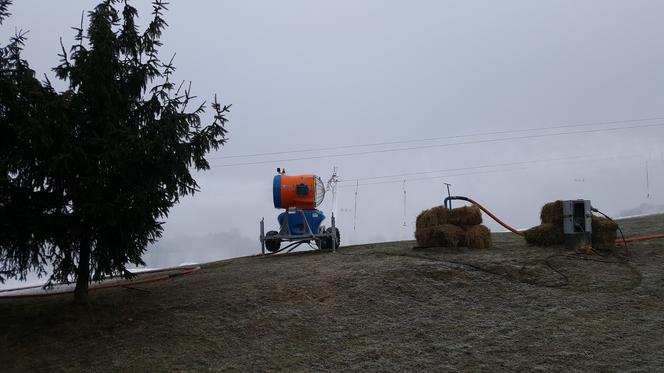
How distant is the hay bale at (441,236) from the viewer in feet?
38.6

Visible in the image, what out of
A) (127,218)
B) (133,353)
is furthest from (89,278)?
(133,353)

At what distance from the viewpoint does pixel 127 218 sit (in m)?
8.34

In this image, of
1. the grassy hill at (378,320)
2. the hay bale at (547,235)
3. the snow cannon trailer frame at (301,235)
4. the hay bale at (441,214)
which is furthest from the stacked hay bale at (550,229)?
the snow cannon trailer frame at (301,235)

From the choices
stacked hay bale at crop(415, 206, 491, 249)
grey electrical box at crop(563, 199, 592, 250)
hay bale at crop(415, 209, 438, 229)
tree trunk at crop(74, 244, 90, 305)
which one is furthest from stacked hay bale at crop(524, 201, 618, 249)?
tree trunk at crop(74, 244, 90, 305)

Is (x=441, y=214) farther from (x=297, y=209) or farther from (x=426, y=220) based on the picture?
(x=297, y=209)

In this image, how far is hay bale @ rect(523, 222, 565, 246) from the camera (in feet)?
37.6

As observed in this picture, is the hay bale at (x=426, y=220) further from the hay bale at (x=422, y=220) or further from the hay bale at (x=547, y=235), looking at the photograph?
the hay bale at (x=547, y=235)

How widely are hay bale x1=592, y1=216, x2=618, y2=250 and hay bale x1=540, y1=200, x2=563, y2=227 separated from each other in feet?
2.55

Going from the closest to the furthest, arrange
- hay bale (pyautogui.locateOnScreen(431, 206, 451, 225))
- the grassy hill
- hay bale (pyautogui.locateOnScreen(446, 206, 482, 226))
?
the grassy hill < hay bale (pyautogui.locateOnScreen(446, 206, 482, 226)) < hay bale (pyautogui.locateOnScreen(431, 206, 451, 225))

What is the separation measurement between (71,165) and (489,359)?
6349mm

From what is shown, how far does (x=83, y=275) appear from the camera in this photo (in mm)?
9344

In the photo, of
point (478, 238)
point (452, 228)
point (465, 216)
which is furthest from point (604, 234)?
point (452, 228)

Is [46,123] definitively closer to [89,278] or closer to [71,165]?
[71,165]

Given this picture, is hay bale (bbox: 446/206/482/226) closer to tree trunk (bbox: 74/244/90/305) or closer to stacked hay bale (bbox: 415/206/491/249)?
stacked hay bale (bbox: 415/206/491/249)
